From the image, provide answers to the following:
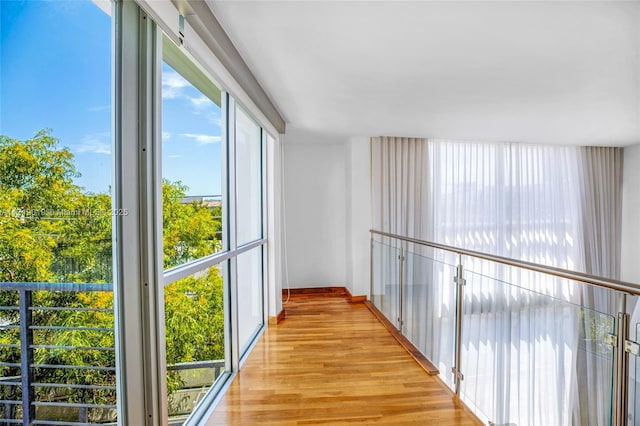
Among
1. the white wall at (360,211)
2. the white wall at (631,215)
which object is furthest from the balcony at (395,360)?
the white wall at (631,215)

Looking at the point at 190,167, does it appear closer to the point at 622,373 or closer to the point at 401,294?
the point at 622,373

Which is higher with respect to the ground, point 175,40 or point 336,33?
point 336,33

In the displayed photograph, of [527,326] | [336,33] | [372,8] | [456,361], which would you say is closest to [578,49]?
[372,8]

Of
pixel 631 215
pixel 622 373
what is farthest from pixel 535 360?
pixel 631 215

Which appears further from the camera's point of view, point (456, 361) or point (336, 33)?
point (456, 361)

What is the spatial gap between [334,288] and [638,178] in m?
5.49

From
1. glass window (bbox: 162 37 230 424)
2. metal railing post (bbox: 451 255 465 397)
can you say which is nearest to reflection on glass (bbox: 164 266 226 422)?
glass window (bbox: 162 37 230 424)

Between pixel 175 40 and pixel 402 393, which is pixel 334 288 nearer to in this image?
pixel 402 393

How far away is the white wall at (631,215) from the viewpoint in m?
4.88

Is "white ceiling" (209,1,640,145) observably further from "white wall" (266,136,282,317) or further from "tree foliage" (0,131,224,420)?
"tree foliage" (0,131,224,420)

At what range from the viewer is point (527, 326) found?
169 centimetres

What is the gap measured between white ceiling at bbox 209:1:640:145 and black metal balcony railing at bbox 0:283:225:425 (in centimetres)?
145

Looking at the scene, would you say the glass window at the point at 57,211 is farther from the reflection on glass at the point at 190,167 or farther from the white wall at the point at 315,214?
the white wall at the point at 315,214

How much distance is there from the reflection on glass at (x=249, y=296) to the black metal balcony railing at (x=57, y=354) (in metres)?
1.56
